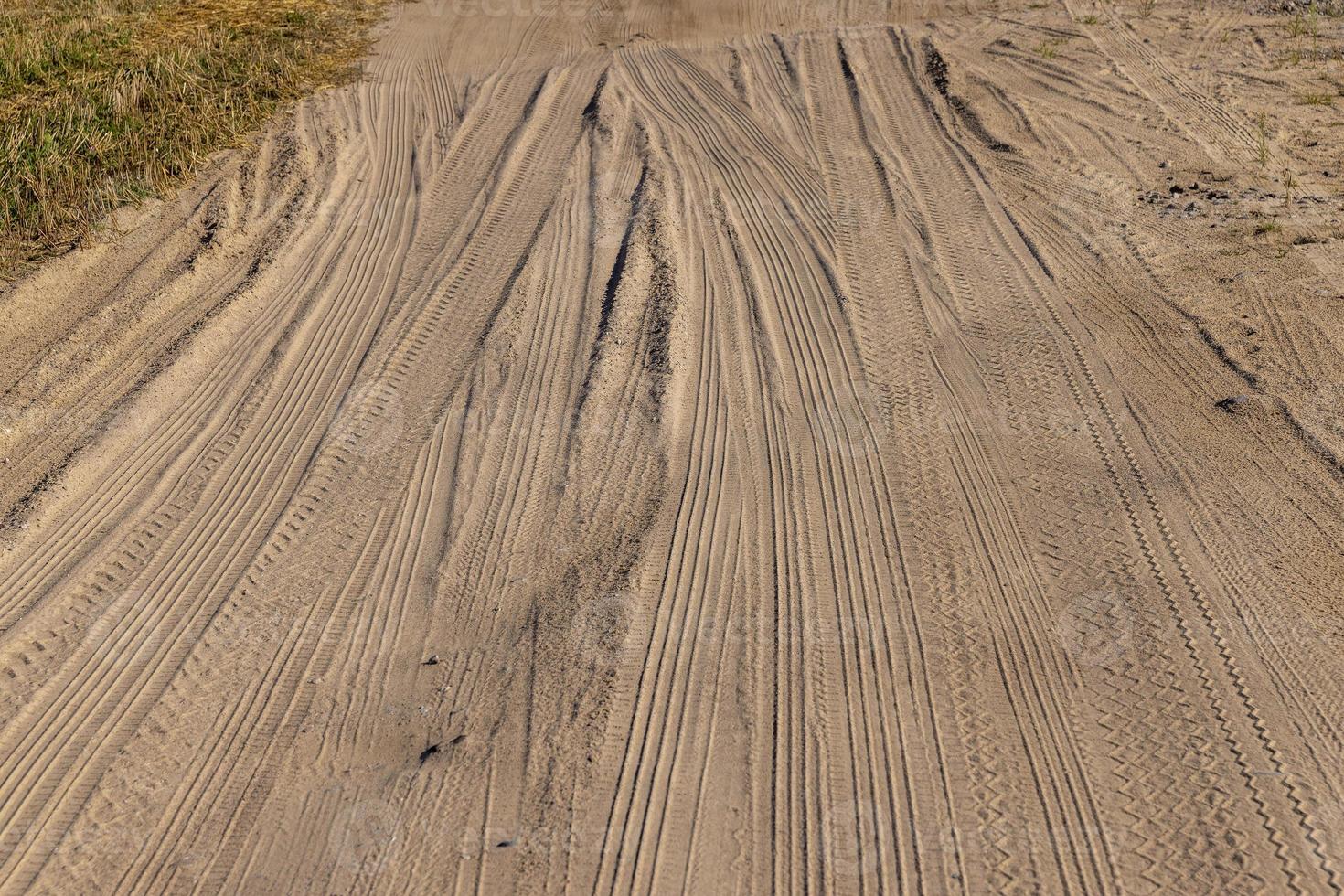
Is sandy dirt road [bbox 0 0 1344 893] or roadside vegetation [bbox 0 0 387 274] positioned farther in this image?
roadside vegetation [bbox 0 0 387 274]

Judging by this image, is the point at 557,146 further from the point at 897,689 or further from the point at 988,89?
the point at 897,689

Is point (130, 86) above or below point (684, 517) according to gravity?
above

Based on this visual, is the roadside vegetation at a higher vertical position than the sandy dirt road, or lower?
higher

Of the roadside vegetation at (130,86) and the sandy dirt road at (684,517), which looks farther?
the roadside vegetation at (130,86)

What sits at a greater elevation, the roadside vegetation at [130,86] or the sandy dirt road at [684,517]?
the roadside vegetation at [130,86]

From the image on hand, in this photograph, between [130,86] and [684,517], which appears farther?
[130,86]

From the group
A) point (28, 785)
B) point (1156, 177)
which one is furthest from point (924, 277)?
point (28, 785)
